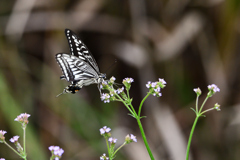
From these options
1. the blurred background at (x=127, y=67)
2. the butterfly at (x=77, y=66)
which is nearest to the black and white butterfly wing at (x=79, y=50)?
the butterfly at (x=77, y=66)

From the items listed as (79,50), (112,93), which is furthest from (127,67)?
(112,93)

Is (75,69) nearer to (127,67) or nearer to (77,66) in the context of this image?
(77,66)

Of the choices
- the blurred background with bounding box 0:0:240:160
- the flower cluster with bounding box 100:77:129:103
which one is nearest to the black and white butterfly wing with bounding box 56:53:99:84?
the flower cluster with bounding box 100:77:129:103

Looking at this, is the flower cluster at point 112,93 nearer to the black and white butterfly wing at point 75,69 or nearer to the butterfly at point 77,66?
the butterfly at point 77,66

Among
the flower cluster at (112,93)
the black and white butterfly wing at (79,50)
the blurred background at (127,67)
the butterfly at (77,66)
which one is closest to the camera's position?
the flower cluster at (112,93)

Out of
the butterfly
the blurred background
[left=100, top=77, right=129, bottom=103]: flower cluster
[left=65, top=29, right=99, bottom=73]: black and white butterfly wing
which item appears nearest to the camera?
[left=100, top=77, right=129, bottom=103]: flower cluster

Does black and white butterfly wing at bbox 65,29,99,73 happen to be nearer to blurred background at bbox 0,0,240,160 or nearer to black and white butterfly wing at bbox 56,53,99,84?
black and white butterfly wing at bbox 56,53,99,84

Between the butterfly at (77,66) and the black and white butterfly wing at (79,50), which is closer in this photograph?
the butterfly at (77,66)
